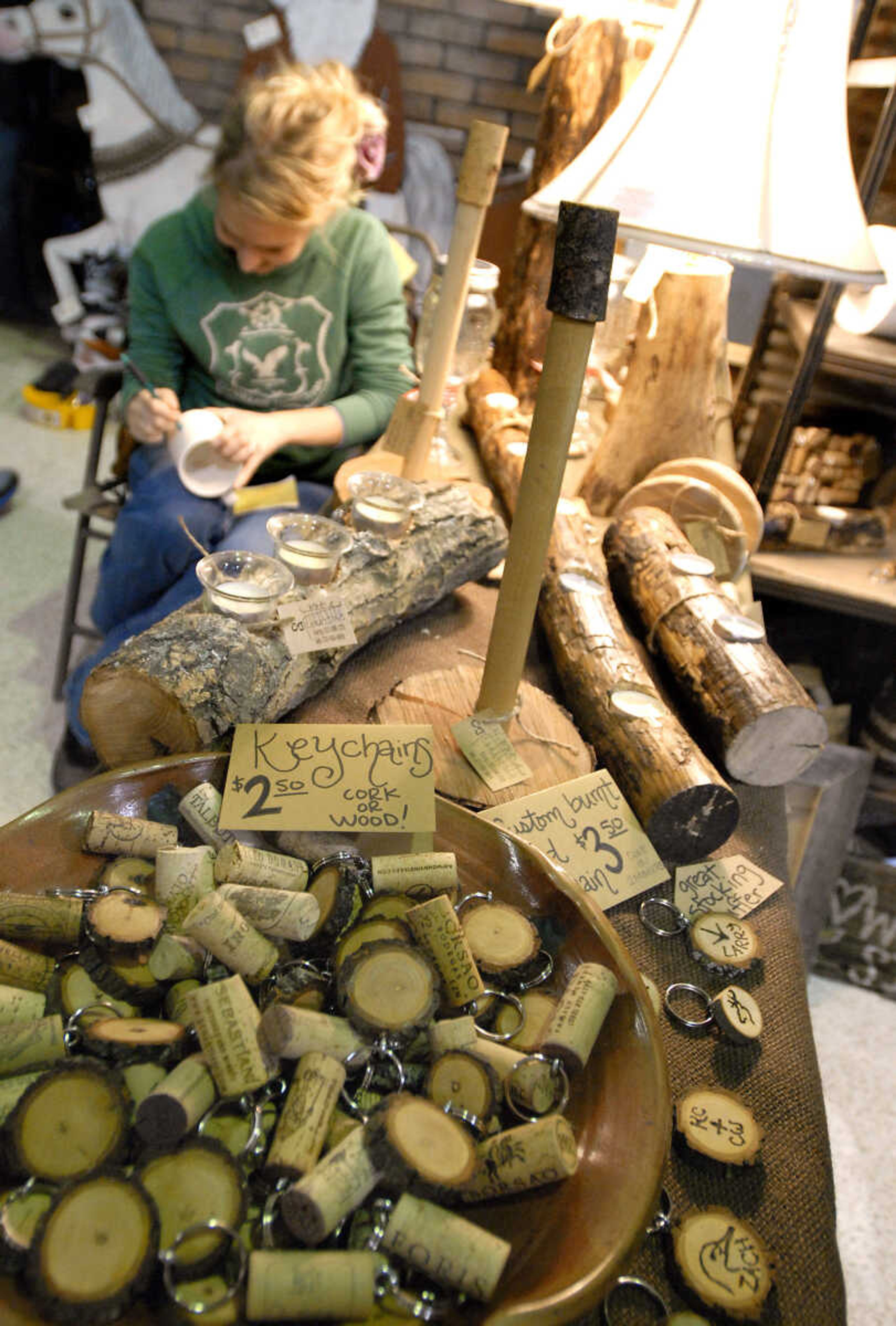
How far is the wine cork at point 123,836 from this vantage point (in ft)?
2.79

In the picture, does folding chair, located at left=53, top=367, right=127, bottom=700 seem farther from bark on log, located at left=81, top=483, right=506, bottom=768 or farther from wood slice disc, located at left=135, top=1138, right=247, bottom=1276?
wood slice disc, located at left=135, top=1138, right=247, bottom=1276

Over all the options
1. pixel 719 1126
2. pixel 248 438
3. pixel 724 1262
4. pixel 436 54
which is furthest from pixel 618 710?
pixel 436 54

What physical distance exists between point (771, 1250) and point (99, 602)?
167 cm

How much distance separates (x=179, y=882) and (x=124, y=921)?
0.07 metres

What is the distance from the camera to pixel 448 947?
2.64ft

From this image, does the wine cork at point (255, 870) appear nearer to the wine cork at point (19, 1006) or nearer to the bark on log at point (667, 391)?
the wine cork at point (19, 1006)

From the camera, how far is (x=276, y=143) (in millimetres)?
1719

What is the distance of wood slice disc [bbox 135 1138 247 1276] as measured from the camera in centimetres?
58

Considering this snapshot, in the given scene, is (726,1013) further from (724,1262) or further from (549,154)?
(549,154)

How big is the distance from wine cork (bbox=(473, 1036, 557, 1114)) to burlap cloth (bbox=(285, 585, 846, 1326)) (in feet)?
0.32

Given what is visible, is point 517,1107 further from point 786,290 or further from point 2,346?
point 2,346

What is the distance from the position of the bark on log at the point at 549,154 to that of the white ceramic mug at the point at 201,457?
678mm


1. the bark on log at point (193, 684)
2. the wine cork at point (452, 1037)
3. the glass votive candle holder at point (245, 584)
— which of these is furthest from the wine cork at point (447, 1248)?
the glass votive candle holder at point (245, 584)

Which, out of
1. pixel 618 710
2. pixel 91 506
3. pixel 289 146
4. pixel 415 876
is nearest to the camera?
pixel 415 876
